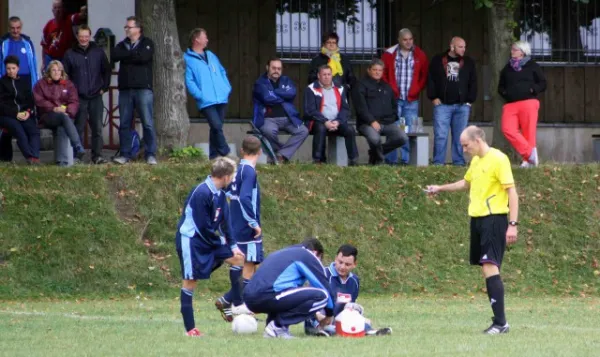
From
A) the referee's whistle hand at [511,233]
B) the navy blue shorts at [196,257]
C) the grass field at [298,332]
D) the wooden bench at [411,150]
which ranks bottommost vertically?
the grass field at [298,332]

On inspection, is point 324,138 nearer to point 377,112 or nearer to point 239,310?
point 377,112

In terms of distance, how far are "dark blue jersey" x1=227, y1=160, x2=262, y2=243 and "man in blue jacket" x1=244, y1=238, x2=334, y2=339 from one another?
204 cm

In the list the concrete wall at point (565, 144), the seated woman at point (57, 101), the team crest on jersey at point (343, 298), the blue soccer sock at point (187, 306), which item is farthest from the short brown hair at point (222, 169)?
the concrete wall at point (565, 144)

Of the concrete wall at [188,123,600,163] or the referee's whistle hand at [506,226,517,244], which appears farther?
the concrete wall at [188,123,600,163]

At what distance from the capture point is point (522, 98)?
22.1m

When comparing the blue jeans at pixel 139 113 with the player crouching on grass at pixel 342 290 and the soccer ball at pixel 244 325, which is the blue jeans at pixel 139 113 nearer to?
the player crouching on grass at pixel 342 290

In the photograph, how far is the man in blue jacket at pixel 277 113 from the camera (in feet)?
69.1

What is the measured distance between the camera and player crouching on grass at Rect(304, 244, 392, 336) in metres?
12.2

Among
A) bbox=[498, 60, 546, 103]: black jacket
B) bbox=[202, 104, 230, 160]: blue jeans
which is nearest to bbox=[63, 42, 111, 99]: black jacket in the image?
bbox=[202, 104, 230, 160]: blue jeans

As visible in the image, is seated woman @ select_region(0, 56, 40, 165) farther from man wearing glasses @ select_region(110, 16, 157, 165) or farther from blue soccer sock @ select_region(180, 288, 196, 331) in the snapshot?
blue soccer sock @ select_region(180, 288, 196, 331)

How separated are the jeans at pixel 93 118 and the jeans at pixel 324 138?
3417 millimetres

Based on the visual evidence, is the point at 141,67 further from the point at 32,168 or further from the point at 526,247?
the point at 526,247

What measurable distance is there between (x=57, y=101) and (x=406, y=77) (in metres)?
6.09

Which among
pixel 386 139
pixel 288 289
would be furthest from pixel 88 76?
pixel 288 289
